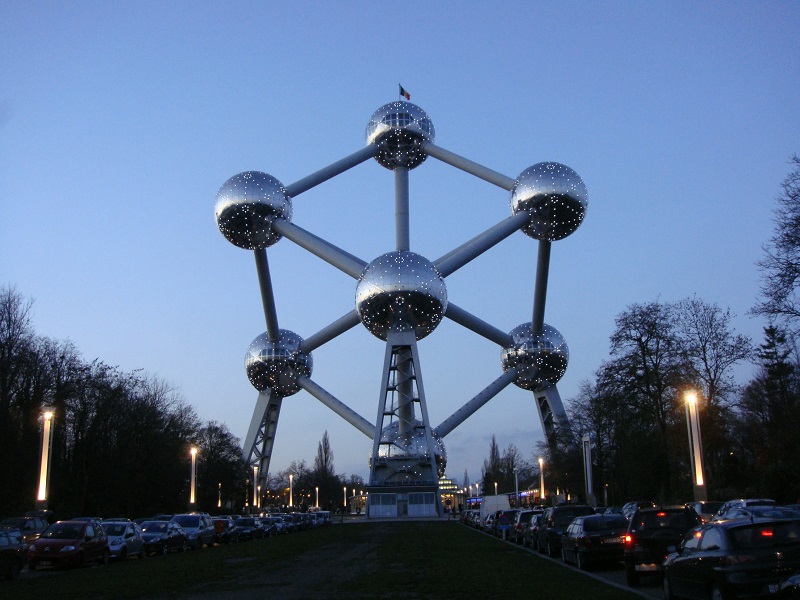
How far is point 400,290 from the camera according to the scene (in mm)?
49094

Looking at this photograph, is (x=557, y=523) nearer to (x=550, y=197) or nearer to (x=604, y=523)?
(x=604, y=523)

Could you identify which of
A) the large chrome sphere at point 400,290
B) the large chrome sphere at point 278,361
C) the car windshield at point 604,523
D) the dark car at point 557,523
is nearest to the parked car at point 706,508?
the dark car at point 557,523

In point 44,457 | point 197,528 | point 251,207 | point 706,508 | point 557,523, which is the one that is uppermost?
Result: point 251,207

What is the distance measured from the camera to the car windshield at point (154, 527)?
89.0ft

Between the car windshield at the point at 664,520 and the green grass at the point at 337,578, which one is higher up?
the car windshield at the point at 664,520

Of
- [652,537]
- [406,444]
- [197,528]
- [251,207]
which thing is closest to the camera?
[652,537]

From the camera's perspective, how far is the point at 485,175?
2156 inches

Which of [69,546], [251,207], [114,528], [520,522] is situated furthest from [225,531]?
[251,207]

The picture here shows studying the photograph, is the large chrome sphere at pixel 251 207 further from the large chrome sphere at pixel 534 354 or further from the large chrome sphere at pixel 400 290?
the large chrome sphere at pixel 534 354

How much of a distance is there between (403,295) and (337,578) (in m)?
34.0

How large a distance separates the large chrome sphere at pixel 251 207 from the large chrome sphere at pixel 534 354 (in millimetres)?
18964

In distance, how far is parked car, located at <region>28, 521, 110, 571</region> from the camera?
2023 cm

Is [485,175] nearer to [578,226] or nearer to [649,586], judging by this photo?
[578,226]

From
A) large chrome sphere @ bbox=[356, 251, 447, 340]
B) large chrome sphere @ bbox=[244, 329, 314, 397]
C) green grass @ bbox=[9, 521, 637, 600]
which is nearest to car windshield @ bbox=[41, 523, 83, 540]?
green grass @ bbox=[9, 521, 637, 600]
